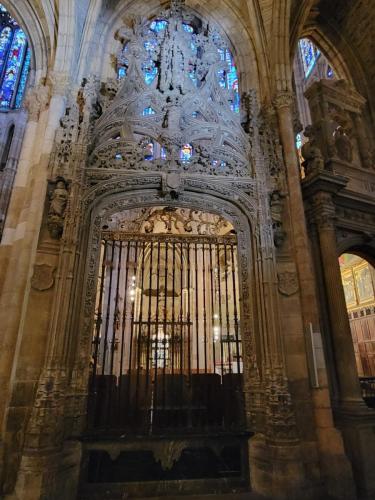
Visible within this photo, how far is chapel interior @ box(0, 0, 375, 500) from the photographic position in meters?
4.88

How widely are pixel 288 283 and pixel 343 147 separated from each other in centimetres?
540

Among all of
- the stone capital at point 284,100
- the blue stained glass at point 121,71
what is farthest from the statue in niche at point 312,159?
the blue stained glass at point 121,71

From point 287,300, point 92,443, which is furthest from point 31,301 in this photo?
point 287,300

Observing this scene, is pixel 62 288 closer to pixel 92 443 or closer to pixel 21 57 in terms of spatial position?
pixel 92 443

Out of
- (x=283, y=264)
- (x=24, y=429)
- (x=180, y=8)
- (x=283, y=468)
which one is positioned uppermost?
(x=180, y=8)

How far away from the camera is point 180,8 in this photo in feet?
28.8

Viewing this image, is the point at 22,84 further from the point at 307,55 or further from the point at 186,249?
the point at 186,249

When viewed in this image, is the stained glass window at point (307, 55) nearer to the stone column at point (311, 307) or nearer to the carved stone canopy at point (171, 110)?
Result: the carved stone canopy at point (171, 110)

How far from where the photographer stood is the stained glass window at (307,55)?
16.0 metres

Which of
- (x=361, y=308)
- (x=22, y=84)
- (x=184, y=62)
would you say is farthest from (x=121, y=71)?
(x=22, y=84)

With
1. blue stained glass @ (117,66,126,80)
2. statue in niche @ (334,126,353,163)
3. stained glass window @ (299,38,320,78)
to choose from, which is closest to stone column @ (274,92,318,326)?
statue in niche @ (334,126,353,163)

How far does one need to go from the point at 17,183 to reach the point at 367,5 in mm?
11389

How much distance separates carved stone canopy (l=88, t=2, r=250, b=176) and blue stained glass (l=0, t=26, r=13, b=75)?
14110 mm

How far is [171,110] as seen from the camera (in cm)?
730
